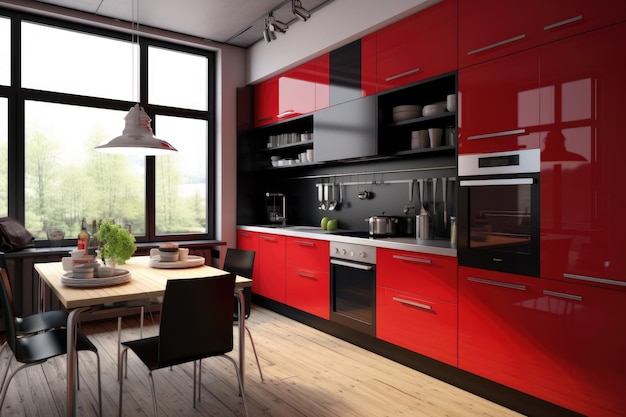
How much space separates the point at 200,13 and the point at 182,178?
1749 millimetres

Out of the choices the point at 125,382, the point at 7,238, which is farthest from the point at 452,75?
the point at 7,238

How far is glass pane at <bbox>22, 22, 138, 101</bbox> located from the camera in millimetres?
4336

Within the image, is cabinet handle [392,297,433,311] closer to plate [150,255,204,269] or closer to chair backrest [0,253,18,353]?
plate [150,255,204,269]

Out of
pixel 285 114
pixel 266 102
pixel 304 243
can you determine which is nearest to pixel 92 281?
pixel 304 243

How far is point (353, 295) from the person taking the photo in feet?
12.3

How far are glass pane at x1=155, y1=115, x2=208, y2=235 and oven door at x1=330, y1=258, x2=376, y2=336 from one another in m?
2.08

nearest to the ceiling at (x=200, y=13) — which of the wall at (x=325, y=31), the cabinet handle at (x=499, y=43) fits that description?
the wall at (x=325, y=31)

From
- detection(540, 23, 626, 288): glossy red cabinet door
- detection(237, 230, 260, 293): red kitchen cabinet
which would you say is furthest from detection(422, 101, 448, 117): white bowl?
detection(237, 230, 260, 293): red kitchen cabinet

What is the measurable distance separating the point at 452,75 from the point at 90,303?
250 cm

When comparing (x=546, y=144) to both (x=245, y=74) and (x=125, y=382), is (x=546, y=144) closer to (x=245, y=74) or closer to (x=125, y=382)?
(x=125, y=382)

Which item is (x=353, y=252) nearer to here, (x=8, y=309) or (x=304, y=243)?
(x=304, y=243)

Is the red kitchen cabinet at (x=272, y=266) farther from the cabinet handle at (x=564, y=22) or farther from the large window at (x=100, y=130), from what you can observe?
the cabinet handle at (x=564, y=22)

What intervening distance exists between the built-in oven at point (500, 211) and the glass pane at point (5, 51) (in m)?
3.99

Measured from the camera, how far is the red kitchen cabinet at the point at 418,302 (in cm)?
297
